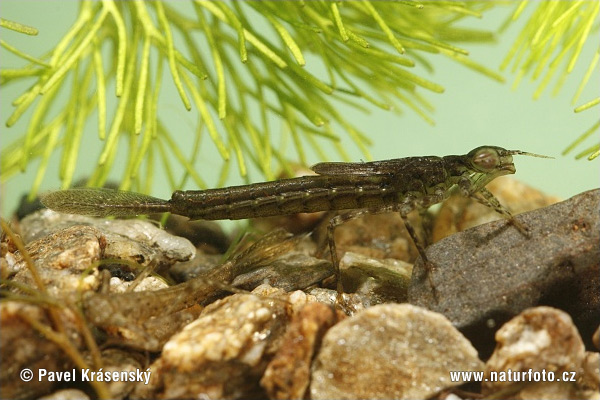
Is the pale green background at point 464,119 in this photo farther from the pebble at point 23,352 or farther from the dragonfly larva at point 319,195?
the pebble at point 23,352

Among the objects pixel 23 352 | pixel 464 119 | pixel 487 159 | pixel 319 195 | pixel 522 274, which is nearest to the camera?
pixel 23 352

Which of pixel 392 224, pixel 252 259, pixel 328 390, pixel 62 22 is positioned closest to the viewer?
pixel 328 390

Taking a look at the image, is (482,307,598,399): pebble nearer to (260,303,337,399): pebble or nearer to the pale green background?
(260,303,337,399): pebble

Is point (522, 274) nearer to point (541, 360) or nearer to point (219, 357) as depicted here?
point (541, 360)

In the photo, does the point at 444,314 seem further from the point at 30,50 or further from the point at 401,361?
the point at 30,50

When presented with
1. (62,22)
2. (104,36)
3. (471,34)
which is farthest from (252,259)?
(62,22)

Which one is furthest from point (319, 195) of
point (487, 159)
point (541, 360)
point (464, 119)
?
point (464, 119)

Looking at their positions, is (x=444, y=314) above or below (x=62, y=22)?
below
